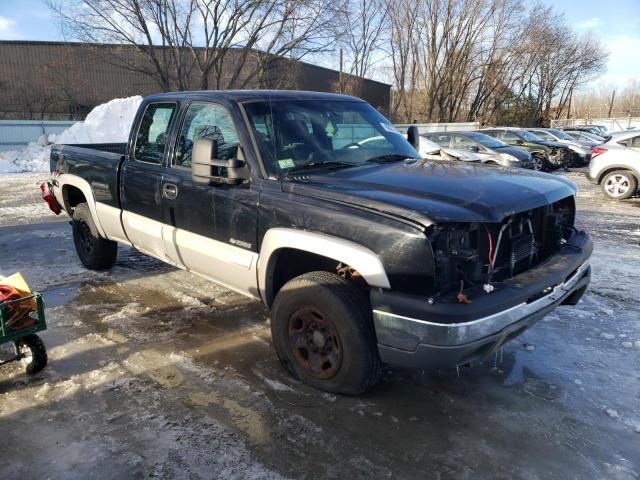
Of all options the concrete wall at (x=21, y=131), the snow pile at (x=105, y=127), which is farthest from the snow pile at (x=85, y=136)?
the concrete wall at (x=21, y=131)

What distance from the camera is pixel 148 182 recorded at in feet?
14.8

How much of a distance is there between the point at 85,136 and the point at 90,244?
49.8 ft

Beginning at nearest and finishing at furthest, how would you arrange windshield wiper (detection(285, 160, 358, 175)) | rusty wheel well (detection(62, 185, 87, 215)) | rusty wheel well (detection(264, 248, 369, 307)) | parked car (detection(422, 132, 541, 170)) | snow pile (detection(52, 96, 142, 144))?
rusty wheel well (detection(264, 248, 369, 307)) → windshield wiper (detection(285, 160, 358, 175)) → rusty wheel well (detection(62, 185, 87, 215)) → parked car (detection(422, 132, 541, 170)) → snow pile (detection(52, 96, 142, 144))

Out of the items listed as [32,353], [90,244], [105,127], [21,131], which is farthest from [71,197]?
[21,131]

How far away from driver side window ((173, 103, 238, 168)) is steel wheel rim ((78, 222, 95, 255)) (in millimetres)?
2314

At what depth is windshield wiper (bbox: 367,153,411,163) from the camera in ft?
13.1

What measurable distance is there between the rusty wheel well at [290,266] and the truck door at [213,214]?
6.4 inches

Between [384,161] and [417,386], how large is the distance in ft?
5.74

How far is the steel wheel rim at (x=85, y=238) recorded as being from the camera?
5930mm

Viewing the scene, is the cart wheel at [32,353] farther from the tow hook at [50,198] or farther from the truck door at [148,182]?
the tow hook at [50,198]

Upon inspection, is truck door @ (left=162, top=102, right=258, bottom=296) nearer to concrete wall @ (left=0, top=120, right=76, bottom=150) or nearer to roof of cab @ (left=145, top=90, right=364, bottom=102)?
roof of cab @ (left=145, top=90, right=364, bottom=102)

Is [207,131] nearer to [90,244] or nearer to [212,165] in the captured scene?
[212,165]

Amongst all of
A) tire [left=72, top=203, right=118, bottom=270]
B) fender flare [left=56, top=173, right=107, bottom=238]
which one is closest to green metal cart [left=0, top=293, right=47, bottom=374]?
fender flare [left=56, top=173, right=107, bottom=238]

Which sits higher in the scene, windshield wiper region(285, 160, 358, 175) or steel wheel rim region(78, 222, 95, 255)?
windshield wiper region(285, 160, 358, 175)
